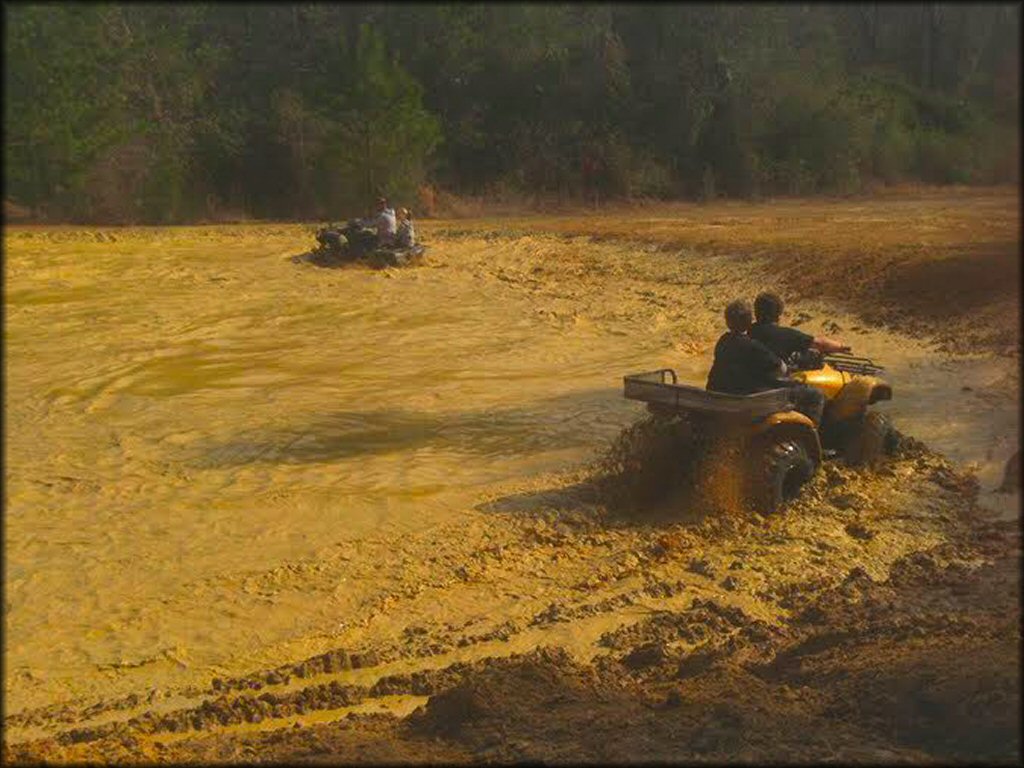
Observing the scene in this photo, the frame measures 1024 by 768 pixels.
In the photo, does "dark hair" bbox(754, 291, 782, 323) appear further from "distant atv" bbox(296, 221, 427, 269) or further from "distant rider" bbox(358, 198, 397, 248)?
"distant rider" bbox(358, 198, 397, 248)

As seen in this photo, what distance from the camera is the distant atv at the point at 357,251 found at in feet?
75.5

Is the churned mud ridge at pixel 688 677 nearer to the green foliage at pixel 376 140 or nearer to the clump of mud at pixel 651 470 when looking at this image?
the clump of mud at pixel 651 470

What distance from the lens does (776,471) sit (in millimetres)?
9008

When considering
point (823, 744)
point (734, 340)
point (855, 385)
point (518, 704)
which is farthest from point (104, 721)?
point (855, 385)

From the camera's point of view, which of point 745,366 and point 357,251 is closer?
point 745,366

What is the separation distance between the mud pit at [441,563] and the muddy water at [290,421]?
40mm

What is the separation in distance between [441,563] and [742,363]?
2.45 meters

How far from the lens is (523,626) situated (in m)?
7.50

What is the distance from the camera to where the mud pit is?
5914 millimetres

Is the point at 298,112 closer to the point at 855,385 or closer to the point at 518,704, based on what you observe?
the point at 855,385

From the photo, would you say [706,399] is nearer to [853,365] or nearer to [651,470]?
[651,470]

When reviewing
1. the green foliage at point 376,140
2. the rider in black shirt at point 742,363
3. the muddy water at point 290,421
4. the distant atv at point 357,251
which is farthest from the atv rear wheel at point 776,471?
the green foliage at point 376,140

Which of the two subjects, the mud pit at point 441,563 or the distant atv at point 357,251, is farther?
the distant atv at point 357,251

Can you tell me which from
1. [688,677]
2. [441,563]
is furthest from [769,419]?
[688,677]
